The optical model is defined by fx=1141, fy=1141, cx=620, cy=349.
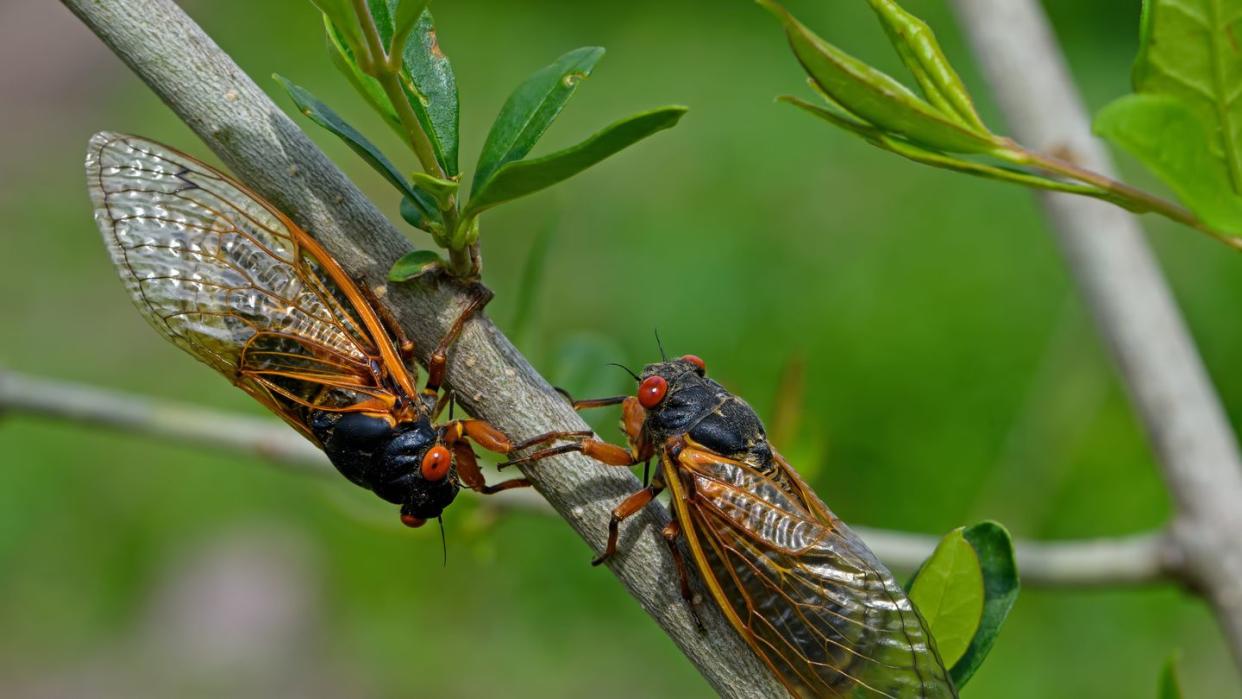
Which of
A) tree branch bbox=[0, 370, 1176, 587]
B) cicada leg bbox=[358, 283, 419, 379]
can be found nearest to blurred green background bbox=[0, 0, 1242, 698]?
tree branch bbox=[0, 370, 1176, 587]

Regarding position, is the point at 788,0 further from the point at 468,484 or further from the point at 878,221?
the point at 468,484

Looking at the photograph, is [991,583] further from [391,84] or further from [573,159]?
[391,84]

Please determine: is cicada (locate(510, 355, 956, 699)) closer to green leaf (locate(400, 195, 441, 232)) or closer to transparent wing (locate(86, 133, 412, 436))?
green leaf (locate(400, 195, 441, 232))

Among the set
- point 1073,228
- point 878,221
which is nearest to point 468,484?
point 1073,228

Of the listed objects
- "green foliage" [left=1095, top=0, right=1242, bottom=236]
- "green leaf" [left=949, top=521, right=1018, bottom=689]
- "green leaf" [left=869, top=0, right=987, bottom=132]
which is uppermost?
"green leaf" [left=869, top=0, right=987, bottom=132]

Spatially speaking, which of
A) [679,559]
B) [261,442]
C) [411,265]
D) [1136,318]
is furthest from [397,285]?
[1136,318]

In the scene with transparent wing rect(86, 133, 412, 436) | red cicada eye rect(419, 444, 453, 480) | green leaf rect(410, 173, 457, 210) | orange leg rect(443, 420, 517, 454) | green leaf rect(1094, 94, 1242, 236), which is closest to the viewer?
green leaf rect(1094, 94, 1242, 236)
